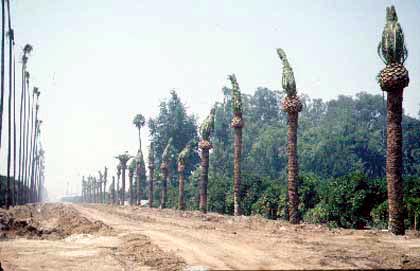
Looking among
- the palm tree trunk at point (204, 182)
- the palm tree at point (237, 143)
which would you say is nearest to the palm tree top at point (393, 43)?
the palm tree at point (237, 143)

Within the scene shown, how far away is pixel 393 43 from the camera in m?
19.0

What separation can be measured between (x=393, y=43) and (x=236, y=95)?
54.9 feet

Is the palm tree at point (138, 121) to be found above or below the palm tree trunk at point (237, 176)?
above

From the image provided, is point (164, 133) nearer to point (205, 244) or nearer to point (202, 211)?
point (202, 211)

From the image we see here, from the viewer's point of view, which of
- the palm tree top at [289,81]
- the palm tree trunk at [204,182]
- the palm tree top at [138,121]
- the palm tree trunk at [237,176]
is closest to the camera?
the palm tree top at [289,81]

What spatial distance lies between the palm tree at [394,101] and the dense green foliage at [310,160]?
10.2 ft

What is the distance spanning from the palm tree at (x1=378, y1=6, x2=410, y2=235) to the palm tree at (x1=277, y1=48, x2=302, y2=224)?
22.7 feet

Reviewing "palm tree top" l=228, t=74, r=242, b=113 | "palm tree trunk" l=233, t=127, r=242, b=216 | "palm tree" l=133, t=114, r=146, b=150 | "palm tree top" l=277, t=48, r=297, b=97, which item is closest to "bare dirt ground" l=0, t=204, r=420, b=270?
"palm tree top" l=277, t=48, r=297, b=97

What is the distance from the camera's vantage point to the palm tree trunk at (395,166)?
18.0 m

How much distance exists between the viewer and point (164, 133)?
292 ft

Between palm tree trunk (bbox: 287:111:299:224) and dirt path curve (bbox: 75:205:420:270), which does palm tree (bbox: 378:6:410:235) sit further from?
palm tree trunk (bbox: 287:111:299:224)

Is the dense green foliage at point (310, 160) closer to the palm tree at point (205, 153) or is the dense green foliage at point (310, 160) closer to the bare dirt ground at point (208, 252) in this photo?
the palm tree at point (205, 153)

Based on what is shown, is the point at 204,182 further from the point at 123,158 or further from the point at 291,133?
the point at 123,158

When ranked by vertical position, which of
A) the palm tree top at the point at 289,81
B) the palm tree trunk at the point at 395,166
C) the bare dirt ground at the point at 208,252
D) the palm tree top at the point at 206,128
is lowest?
the bare dirt ground at the point at 208,252
